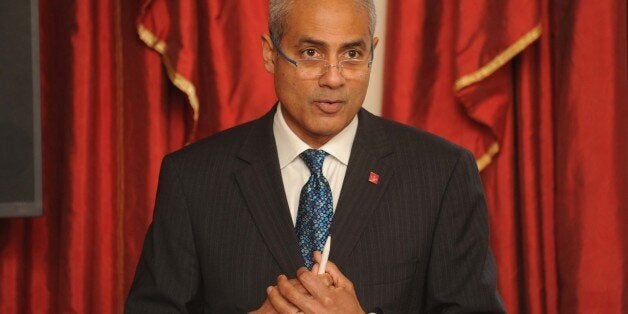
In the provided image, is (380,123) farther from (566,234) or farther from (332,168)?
(566,234)

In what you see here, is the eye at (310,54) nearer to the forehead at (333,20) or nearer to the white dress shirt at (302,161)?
the forehead at (333,20)

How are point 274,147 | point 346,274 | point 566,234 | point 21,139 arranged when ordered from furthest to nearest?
point 566,234, point 21,139, point 274,147, point 346,274

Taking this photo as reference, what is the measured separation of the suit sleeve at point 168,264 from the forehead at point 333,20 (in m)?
0.49

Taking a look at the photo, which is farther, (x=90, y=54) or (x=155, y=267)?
(x=90, y=54)

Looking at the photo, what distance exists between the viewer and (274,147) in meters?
2.28

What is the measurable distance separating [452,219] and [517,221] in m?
1.17

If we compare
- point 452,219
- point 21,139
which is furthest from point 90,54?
point 452,219

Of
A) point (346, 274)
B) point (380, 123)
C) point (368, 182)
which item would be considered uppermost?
point (380, 123)

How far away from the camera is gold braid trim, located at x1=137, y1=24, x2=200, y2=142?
123 inches

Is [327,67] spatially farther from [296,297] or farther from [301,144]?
[296,297]

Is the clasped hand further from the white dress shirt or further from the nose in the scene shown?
the nose

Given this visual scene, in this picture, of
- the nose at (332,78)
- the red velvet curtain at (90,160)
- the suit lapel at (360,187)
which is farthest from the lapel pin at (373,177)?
the red velvet curtain at (90,160)

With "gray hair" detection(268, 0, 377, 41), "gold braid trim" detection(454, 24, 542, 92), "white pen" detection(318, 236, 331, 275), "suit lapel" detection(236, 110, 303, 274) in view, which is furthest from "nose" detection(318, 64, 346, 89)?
"gold braid trim" detection(454, 24, 542, 92)

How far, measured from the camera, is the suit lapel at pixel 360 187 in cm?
213
